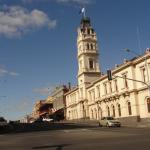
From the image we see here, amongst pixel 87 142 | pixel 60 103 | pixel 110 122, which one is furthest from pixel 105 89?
pixel 87 142

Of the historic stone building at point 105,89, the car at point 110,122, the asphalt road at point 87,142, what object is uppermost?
the historic stone building at point 105,89

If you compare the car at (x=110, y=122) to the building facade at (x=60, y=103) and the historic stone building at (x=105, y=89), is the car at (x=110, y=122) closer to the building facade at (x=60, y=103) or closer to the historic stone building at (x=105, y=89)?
the historic stone building at (x=105, y=89)

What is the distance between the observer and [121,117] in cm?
7088

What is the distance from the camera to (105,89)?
265 feet

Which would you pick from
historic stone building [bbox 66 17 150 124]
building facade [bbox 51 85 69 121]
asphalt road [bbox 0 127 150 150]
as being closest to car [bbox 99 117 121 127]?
historic stone building [bbox 66 17 150 124]

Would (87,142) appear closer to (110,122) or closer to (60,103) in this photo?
(110,122)

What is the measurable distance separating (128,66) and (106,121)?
1774 centimetres

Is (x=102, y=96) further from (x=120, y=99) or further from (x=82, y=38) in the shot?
(x=82, y=38)

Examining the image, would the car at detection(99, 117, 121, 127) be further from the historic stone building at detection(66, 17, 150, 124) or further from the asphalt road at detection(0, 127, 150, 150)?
the asphalt road at detection(0, 127, 150, 150)

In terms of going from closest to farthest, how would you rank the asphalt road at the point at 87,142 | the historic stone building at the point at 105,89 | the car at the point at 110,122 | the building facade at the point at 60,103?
the asphalt road at the point at 87,142, the car at the point at 110,122, the historic stone building at the point at 105,89, the building facade at the point at 60,103

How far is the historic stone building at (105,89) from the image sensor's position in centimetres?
6184

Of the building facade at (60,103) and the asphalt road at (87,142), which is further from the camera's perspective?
the building facade at (60,103)

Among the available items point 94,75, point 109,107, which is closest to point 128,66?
point 109,107

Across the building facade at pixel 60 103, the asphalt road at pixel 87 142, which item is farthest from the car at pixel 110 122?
the building facade at pixel 60 103
